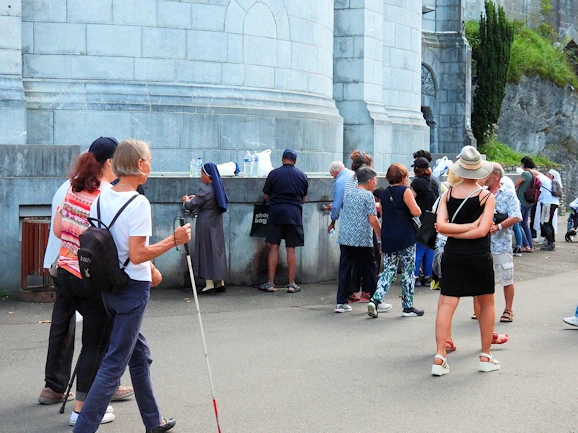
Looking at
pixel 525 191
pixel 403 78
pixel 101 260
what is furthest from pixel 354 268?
pixel 403 78

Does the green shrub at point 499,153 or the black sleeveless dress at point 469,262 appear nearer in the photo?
the black sleeveless dress at point 469,262

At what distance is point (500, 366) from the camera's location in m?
8.43

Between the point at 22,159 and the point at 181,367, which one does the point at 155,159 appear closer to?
the point at 22,159

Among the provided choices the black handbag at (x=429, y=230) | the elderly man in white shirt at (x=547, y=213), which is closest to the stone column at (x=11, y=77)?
the black handbag at (x=429, y=230)

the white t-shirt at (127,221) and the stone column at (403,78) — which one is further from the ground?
the stone column at (403,78)

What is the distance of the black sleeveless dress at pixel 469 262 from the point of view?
826 cm

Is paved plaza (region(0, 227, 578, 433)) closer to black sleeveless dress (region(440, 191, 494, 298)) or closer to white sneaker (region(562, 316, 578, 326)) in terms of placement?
white sneaker (region(562, 316, 578, 326))

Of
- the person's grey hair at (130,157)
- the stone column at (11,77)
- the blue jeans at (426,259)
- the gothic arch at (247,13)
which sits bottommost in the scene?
the blue jeans at (426,259)

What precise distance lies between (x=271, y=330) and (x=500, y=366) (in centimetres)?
265

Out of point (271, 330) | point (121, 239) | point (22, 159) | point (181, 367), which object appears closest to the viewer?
point (121, 239)

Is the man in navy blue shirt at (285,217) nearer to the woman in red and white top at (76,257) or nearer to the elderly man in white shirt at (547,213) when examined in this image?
the woman in red and white top at (76,257)

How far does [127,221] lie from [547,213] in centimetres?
1530

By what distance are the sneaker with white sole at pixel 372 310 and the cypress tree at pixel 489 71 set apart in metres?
24.2

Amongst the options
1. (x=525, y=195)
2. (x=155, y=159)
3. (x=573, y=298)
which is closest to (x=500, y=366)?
(x=573, y=298)
